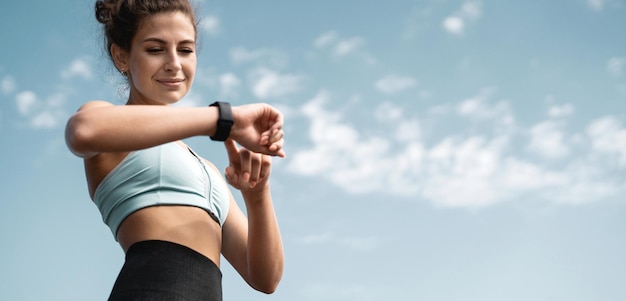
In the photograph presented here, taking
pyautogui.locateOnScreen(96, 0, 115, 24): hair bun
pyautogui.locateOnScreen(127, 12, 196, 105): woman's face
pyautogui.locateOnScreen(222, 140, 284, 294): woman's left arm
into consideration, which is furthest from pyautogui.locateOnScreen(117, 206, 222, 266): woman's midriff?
pyautogui.locateOnScreen(96, 0, 115, 24): hair bun

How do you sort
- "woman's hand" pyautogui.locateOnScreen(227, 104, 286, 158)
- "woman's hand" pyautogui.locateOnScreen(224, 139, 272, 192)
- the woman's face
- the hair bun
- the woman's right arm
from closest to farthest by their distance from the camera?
1. the woman's right arm
2. "woman's hand" pyautogui.locateOnScreen(227, 104, 286, 158)
3. "woman's hand" pyautogui.locateOnScreen(224, 139, 272, 192)
4. the woman's face
5. the hair bun

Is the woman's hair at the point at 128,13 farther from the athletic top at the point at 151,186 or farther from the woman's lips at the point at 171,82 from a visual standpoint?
the athletic top at the point at 151,186

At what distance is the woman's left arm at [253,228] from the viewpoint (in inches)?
101

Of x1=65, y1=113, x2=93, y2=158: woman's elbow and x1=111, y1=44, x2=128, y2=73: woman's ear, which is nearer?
x1=65, y1=113, x2=93, y2=158: woman's elbow

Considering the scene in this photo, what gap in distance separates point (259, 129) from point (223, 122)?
201mm

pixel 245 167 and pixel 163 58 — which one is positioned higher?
pixel 163 58

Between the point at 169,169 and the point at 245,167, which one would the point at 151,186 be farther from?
the point at 245,167

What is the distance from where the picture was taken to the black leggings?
7.87 ft

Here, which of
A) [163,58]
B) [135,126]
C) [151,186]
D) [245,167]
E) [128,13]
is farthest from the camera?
[128,13]

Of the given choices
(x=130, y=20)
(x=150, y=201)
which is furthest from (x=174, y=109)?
(x=130, y=20)

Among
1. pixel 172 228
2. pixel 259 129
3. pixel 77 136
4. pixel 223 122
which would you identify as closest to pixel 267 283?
pixel 172 228

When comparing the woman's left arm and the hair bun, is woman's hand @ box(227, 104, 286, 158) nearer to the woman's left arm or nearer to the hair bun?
the woman's left arm

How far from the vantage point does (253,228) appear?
292 centimetres

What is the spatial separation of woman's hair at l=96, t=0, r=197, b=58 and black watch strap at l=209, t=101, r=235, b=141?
925mm
